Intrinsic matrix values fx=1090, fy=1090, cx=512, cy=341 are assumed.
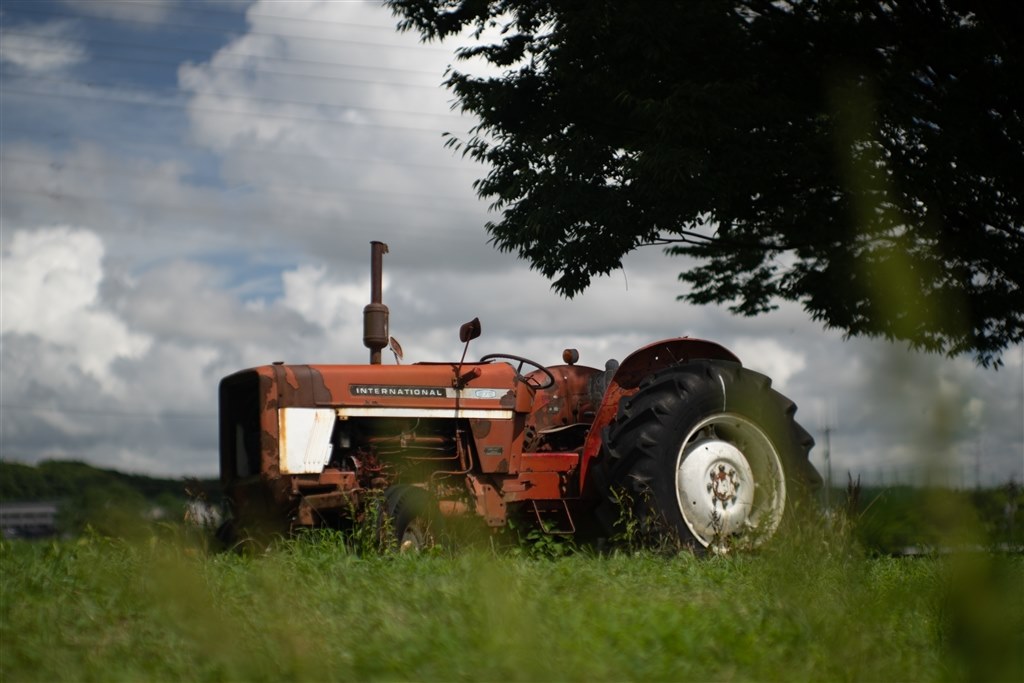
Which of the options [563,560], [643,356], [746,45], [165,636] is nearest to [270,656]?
[165,636]

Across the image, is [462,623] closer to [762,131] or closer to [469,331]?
[469,331]

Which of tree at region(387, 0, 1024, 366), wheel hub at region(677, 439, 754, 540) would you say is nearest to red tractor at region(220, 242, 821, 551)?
wheel hub at region(677, 439, 754, 540)

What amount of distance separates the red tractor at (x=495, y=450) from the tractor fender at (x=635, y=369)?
1 cm

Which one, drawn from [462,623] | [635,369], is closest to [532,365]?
[635,369]

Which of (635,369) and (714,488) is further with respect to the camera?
(635,369)

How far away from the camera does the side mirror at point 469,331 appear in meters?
7.61

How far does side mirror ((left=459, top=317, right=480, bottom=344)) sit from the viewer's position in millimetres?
7613

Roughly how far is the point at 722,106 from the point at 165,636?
8924 millimetres

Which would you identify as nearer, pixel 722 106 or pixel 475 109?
pixel 722 106

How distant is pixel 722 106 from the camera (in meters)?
11.5

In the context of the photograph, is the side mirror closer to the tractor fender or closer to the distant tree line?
the tractor fender

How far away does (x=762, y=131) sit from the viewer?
12.0m

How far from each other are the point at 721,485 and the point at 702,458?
232 millimetres

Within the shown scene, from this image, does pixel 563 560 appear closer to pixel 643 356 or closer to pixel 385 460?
pixel 385 460
